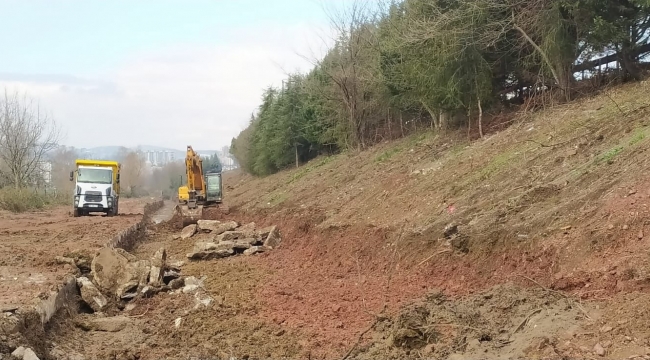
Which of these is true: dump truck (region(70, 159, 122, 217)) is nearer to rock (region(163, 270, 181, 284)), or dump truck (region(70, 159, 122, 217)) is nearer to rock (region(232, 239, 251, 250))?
rock (region(232, 239, 251, 250))

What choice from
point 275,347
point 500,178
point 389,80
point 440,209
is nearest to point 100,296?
point 275,347

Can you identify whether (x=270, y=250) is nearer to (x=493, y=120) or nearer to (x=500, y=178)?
(x=500, y=178)

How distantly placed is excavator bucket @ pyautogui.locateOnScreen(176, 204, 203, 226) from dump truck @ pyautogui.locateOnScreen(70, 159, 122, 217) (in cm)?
392

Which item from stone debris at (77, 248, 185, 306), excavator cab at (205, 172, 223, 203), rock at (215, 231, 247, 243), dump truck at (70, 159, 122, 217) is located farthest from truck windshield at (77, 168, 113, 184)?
stone debris at (77, 248, 185, 306)

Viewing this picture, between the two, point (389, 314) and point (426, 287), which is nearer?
point (389, 314)

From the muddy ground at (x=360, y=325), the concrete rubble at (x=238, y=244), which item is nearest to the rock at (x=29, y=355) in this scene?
the muddy ground at (x=360, y=325)

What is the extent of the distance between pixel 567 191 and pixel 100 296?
7924 millimetres

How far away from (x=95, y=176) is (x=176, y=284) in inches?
A: 670

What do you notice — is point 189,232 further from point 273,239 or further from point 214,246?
point 214,246

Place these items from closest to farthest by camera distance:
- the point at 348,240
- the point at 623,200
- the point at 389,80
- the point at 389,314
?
the point at 623,200, the point at 389,314, the point at 348,240, the point at 389,80

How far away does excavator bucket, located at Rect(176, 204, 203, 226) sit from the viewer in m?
23.5

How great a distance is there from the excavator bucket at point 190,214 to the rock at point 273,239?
8.26 m

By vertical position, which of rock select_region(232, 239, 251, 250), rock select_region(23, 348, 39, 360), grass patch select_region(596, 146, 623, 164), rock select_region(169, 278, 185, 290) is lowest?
rock select_region(169, 278, 185, 290)

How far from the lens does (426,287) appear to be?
27.1 ft
